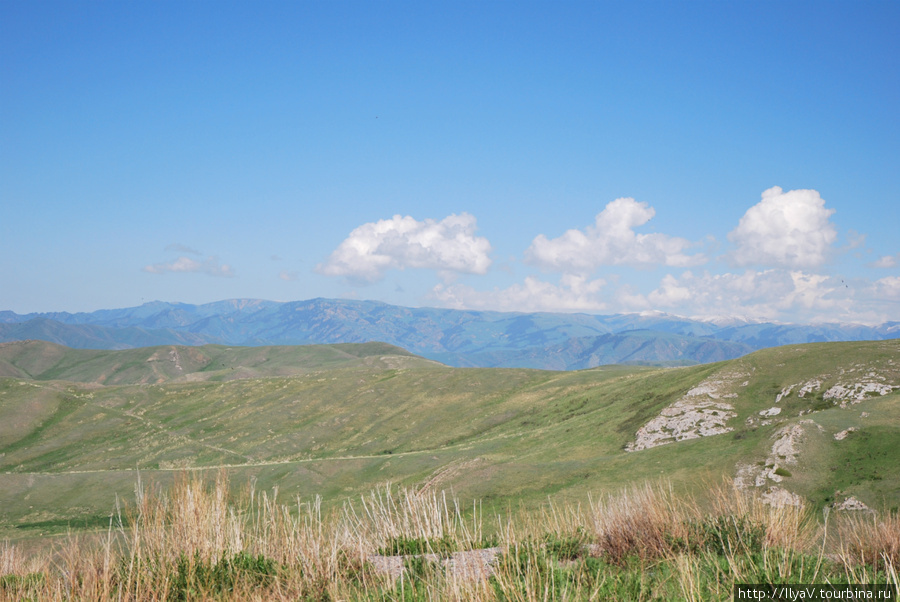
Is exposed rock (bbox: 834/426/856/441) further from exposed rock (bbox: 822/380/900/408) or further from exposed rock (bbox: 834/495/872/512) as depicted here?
exposed rock (bbox: 822/380/900/408)

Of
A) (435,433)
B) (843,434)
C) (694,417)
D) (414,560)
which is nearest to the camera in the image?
(414,560)

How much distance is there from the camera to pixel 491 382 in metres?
130

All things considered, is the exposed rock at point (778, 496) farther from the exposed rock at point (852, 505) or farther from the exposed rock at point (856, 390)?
the exposed rock at point (856, 390)

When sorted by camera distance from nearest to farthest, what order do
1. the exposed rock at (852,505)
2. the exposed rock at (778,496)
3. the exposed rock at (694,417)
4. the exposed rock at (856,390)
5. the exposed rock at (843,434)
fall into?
1. the exposed rock at (852,505)
2. the exposed rock at (778,496)
3. the exposed rock at (843,434)
4. the exposed rock at (856,390)
5. the exposed rock at (694,417)

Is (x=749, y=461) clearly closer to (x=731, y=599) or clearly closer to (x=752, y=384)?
(x=731, y=599)

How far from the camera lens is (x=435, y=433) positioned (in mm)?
102062

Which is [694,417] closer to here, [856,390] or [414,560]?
[856,390]

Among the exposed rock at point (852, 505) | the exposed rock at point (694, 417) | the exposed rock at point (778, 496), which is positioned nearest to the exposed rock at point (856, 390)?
the exposed rock at point (694, 417)

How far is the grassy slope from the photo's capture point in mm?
36312

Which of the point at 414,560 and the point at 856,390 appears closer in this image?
the point at 414,560

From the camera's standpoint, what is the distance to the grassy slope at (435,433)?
3631 centimetres

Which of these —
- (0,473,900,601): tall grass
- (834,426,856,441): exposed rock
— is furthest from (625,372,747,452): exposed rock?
(0,473,900,601): tall grass

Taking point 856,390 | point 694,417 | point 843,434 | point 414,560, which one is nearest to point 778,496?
point 843,434

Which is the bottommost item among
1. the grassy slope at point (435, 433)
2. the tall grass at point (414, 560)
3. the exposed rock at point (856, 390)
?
the grassy slope at point (435, 433)
